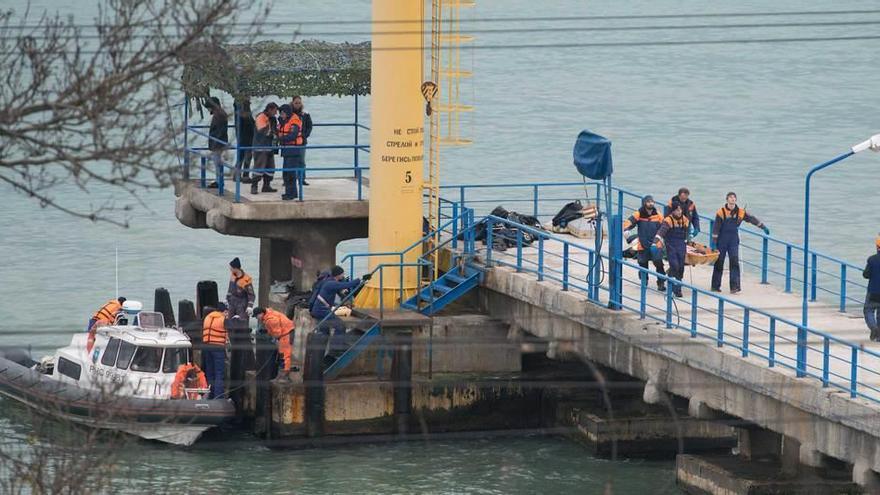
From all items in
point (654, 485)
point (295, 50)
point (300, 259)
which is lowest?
point (654, 485)

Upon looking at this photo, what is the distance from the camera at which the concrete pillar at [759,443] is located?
91.5 ft

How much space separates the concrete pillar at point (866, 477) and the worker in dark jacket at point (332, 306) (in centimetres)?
933

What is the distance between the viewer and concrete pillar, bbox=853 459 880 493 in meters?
24.5

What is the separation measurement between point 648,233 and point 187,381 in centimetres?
673

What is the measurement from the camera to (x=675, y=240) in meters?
29.8

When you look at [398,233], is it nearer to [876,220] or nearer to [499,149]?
[876,220]

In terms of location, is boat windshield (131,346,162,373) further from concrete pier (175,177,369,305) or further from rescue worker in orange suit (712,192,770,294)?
rescue worker in orange suit (712,192,770,294)

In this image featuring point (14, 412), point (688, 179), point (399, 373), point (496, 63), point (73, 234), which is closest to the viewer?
point (399, 373)

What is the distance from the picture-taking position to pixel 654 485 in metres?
29.8

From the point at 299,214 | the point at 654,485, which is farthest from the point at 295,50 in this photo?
the point at 654,485

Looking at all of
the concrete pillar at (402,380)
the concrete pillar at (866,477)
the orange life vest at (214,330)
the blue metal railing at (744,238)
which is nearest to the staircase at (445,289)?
the concrete pillar at (402,380)

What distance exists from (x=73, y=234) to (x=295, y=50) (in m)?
19.7

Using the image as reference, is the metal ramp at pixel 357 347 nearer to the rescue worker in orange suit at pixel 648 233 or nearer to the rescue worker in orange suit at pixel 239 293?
the rescue worker in orange suit at pixel 239 293

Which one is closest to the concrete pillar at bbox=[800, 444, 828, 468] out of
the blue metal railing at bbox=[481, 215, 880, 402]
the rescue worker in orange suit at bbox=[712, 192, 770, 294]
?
the blue metal railing at bbox=[481, 215, 880, 402]
